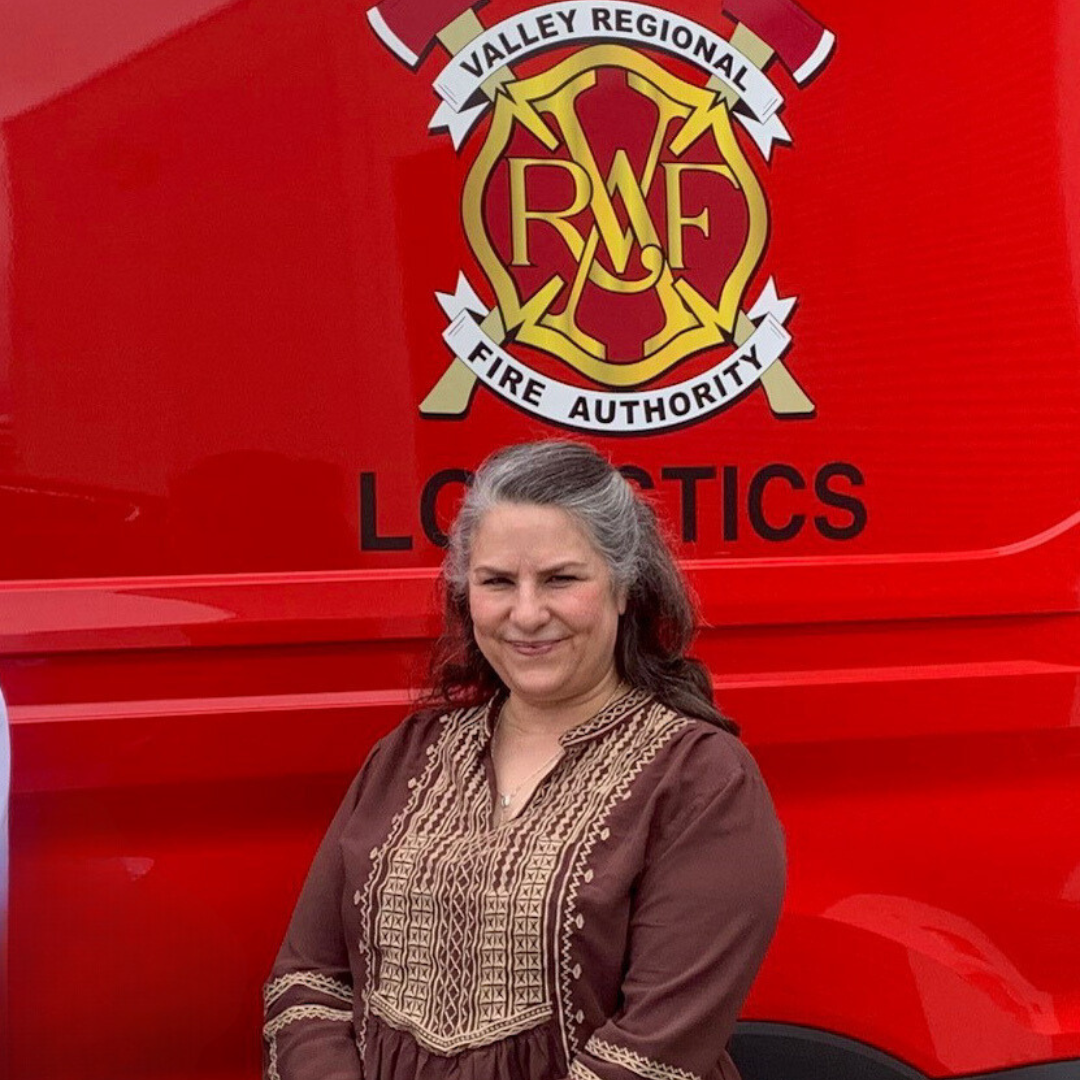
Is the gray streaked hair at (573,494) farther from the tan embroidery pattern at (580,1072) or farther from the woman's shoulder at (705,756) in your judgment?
the tan embroidery pattern at (580,1072)

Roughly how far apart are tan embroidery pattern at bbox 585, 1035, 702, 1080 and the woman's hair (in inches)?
15.6

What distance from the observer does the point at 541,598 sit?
184 cm

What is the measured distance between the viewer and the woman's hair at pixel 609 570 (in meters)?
1.84

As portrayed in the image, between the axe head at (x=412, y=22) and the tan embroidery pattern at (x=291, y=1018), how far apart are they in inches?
45.1

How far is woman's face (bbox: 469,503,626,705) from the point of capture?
183 centimetres

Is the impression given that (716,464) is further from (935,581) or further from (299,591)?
(299,591)

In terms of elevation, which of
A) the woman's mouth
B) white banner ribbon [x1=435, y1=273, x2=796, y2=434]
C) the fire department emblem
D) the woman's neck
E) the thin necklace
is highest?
the fire department emblem

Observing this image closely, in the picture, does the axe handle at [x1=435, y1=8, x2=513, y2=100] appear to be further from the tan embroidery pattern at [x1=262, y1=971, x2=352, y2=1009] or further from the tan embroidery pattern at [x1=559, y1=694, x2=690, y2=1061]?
the tan embroidery pattern at [x1=262, y1=971, x2=352, y2=1009]

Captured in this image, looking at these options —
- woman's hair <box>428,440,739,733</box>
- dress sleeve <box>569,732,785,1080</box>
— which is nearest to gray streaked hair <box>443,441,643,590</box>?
woman's hair <box>428,440,739,733</box>

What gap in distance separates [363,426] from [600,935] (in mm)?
694

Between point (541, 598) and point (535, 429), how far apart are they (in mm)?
323

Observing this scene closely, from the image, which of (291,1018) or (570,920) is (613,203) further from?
(291,1018)

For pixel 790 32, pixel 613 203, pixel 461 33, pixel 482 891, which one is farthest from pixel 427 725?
pixel 790 32

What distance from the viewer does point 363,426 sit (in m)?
2.04
